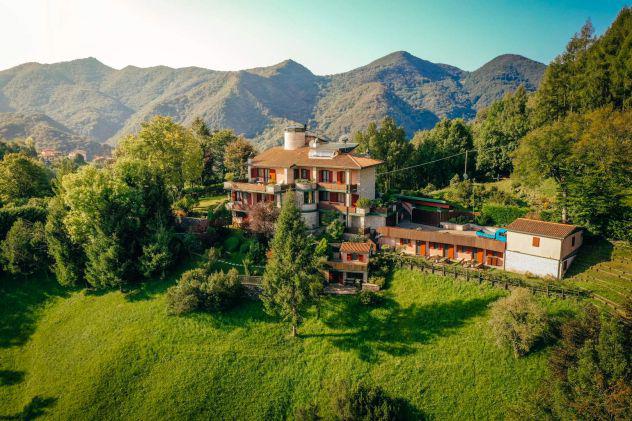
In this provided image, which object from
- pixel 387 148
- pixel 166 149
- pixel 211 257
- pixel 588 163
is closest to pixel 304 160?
pixel 211 257

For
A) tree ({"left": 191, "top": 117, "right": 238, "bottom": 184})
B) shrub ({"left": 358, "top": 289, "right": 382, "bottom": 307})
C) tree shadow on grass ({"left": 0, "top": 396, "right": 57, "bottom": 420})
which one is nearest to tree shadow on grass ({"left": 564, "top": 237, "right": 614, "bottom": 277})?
shrub ({"left": 358, "top": 289, "right": 382, "bottom": 307})

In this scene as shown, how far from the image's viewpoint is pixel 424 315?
32062 mm

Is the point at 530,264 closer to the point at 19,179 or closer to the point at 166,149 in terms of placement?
the point at 166,149

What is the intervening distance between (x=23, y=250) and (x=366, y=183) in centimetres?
4034

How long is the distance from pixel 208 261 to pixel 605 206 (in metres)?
40.0

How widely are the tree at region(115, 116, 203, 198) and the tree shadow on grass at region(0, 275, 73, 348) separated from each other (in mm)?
18663

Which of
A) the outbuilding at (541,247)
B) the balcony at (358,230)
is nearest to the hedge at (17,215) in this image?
the balcony at (358,230)

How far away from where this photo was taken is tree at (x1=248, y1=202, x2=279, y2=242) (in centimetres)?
4151

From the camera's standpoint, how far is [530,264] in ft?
108

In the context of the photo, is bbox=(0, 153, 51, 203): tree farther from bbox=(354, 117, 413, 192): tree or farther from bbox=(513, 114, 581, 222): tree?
bbox=(513, 114, 581, 222): tree

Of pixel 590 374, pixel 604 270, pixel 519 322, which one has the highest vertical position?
pixel 604 270

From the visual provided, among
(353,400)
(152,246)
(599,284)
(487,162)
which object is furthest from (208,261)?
(487,162)

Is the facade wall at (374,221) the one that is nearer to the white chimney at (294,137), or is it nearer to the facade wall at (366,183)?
the facade wall at (366,183)

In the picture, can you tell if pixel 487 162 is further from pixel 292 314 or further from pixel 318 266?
pixel 292 314
